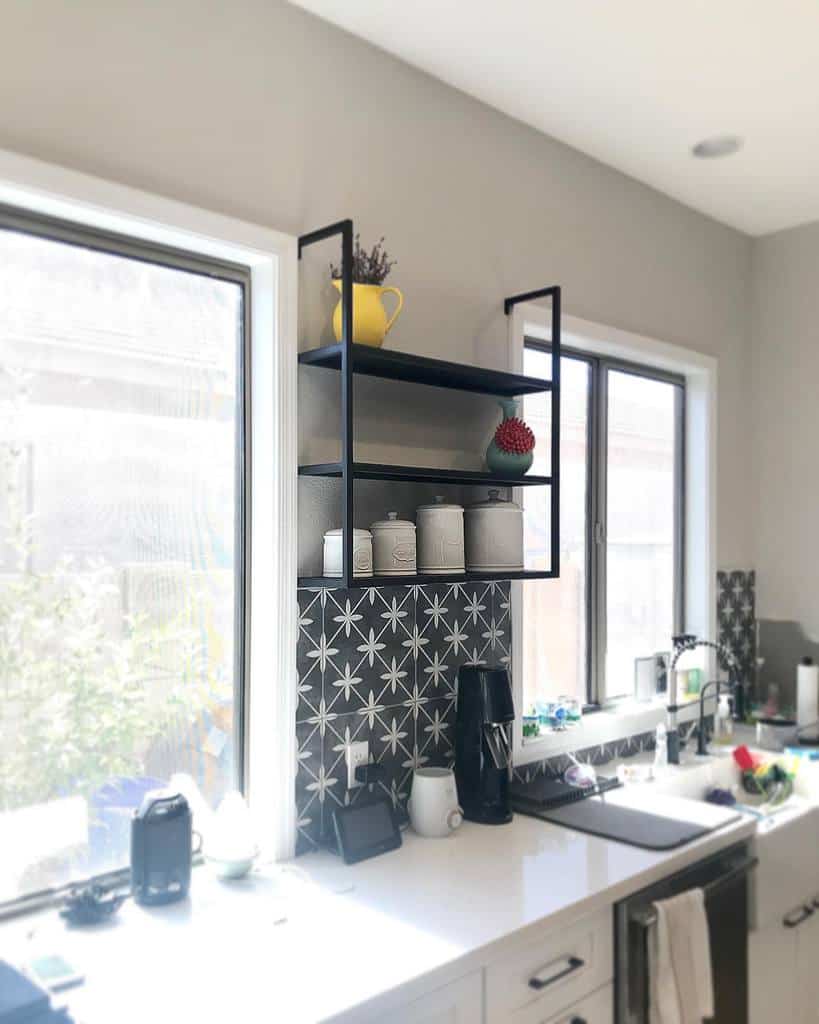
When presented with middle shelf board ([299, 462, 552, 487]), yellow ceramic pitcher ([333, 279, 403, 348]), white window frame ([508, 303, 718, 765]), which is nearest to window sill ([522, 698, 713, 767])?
white window frame ([508, 303, 718, 765])

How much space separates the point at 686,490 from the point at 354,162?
1.91 meters

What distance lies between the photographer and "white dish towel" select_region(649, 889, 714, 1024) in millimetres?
1968

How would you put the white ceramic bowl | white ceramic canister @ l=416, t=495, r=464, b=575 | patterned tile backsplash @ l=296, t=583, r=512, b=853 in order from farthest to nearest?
white ceramic canister @ l=416, t=495, r=464, b=575
patterned tile backsplash @ l=296, t=583, r=512, b=853
the white ceramic bowl

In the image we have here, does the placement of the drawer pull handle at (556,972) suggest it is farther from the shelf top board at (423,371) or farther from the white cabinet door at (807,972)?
the shelf top board at (423,371)


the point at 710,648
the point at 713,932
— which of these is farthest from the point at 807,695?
the point at 713,932

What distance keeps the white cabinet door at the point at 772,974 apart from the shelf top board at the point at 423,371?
1.58 m

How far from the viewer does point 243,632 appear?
2.06 meters

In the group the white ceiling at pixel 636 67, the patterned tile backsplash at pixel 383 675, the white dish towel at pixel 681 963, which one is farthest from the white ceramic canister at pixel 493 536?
the white ceiling at pixel 636 67

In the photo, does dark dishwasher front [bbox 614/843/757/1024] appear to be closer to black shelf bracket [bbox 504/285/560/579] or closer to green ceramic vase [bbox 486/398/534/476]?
black shelf bracket [bbox 504/285/560/579]

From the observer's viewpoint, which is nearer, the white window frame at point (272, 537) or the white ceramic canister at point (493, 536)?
the white window frame at point (272, 537)

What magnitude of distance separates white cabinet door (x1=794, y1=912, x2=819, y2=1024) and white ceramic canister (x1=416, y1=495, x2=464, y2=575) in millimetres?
1510

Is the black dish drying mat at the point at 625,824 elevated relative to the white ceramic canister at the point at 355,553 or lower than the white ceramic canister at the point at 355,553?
lower

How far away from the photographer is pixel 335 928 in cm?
169

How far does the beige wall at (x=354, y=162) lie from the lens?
1728mm
